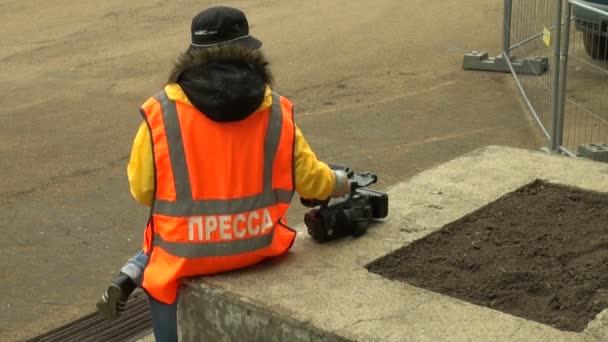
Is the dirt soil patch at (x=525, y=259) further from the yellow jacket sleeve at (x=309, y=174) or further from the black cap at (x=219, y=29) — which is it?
the black cap at (x=219, y=29)

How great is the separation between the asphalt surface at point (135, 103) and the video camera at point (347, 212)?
5.46ft

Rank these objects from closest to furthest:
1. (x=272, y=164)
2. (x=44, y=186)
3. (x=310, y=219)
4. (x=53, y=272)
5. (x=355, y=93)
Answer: (x=272, y=164), (x=310, y=219), (x=53, y=272), (x=44, y=186), (x=355, y=93)

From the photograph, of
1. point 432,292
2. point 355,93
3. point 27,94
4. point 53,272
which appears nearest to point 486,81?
point 355,93

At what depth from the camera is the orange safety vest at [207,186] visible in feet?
14.2

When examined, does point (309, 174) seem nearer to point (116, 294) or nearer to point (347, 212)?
point (347, 212)

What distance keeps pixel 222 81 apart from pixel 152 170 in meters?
0.48

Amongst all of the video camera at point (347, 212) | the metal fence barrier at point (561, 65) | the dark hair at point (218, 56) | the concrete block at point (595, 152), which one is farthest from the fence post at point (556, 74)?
the dark hair at point (218, 56)

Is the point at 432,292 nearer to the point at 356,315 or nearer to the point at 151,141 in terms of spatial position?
the point at 356,315

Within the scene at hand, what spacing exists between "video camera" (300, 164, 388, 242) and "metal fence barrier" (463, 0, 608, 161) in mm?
2632

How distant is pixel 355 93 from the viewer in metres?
10.2

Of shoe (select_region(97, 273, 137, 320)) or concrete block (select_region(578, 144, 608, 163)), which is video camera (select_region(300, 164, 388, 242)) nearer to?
shoe (select_region(97, 273, 137, 320))

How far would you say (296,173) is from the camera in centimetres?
454

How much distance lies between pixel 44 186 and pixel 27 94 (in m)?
3.02

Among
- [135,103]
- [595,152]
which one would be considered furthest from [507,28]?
[135,103]
